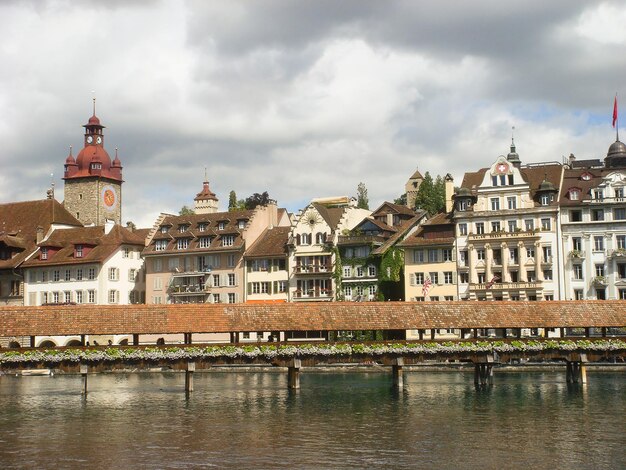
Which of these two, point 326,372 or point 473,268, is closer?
point 326,372

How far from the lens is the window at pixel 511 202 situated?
80250mm

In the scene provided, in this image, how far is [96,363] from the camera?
50.8 m

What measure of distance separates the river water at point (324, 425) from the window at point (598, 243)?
657 inches

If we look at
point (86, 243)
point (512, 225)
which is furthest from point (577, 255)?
point (86, 243)

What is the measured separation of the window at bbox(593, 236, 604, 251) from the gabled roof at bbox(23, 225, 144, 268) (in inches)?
1772

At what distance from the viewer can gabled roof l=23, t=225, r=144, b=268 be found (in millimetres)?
92125

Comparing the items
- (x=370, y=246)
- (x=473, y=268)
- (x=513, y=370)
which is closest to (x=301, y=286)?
(x=370, y=246)

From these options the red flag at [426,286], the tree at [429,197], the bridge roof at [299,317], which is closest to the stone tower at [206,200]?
the tree at [429,197]

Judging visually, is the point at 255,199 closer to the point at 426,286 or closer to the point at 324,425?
the point at 426,286

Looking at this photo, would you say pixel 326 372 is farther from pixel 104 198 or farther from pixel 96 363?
pixel 104 198

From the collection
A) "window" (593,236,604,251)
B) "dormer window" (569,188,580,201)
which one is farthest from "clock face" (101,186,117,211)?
"window" (593,236,604,251)

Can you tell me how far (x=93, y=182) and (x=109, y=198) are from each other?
3.02 m

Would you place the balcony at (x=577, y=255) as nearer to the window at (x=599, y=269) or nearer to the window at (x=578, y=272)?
the window at (x=578, y=272)

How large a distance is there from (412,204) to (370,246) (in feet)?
131
